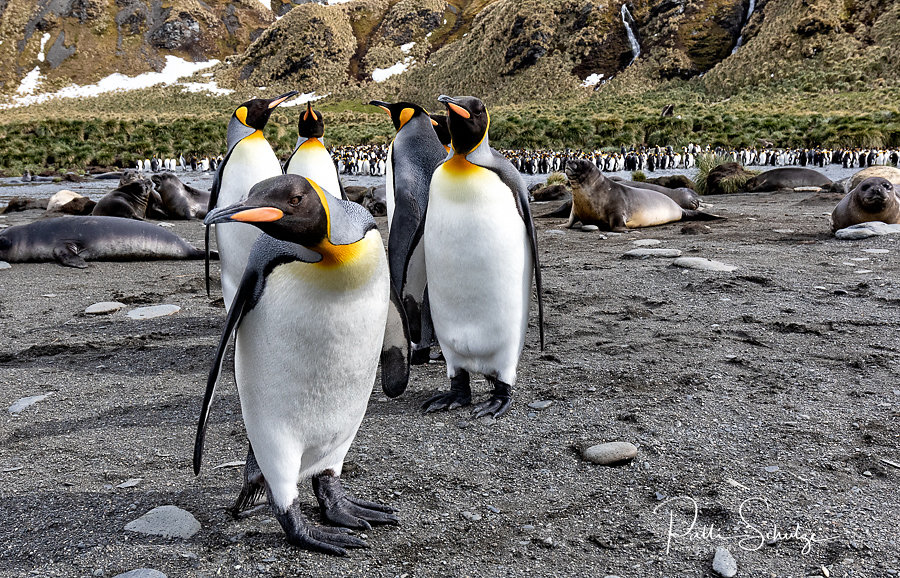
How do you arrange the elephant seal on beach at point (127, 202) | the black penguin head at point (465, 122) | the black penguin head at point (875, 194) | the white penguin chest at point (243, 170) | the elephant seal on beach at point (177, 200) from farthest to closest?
1. the elephant seal on beach at point (177, 200)
2. the elephant seal on beach at point (127, 202)
3. the black penguin head at point (875, 194)
4. the white penguin chest at point (243, 170)
5. the black penguin head at point (465, 122)

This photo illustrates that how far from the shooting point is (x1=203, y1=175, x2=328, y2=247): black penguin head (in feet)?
5.19

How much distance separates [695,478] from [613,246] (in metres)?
5.50

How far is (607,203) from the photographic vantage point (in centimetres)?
894

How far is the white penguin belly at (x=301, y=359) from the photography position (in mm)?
1817

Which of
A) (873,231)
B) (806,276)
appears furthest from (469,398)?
(873,231)

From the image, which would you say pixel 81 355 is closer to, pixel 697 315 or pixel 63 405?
pixel 63 405

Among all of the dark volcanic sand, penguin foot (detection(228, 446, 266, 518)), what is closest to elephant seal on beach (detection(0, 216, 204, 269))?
the dark volcanic sand

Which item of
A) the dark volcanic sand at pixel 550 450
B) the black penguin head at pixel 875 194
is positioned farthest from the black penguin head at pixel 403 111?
the black penguin head at pixel 875 194

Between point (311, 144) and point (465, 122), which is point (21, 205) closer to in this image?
point (311, 144)

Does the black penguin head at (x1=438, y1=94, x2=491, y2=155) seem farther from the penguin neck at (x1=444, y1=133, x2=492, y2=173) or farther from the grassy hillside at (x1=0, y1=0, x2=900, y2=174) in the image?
the grassy hillside at (x1=0, y1=0, x2=900, y2=174)

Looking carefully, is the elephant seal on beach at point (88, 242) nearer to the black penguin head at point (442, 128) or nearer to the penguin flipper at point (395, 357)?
the black penguin head at point (442, 128)

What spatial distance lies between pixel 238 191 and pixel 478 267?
5.25 ft

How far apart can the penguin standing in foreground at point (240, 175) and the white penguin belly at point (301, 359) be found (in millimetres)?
1752

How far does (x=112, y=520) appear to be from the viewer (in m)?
2.02
